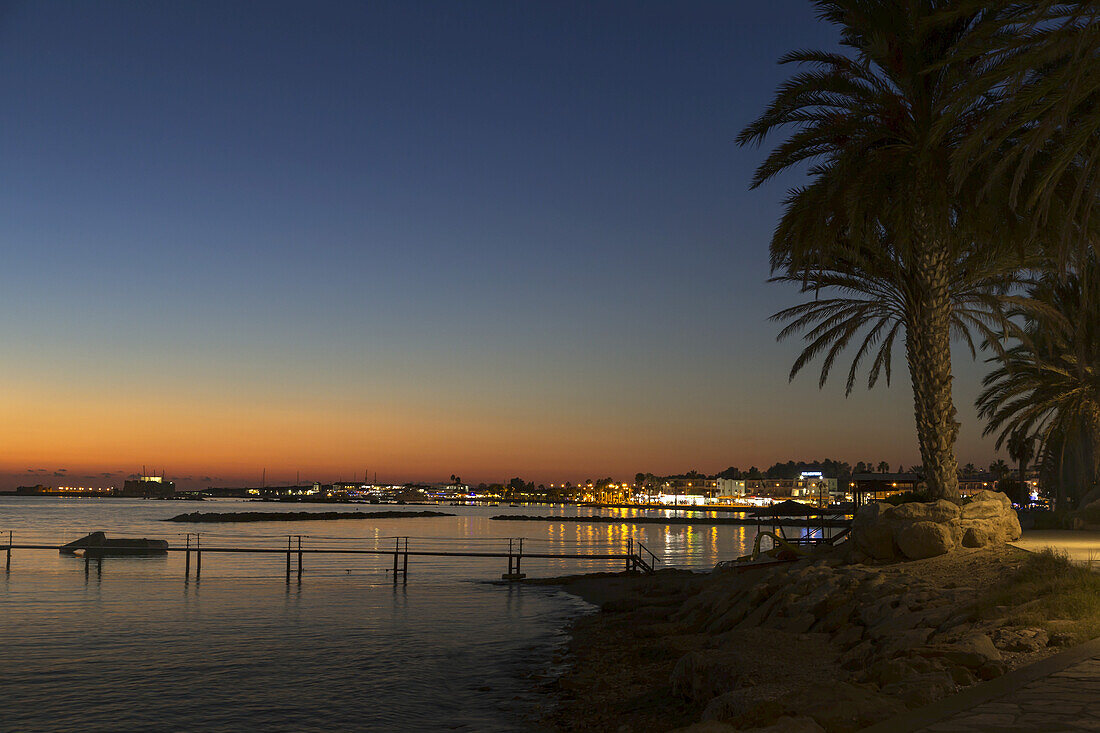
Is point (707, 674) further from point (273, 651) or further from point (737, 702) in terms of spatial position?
point (273, 651)

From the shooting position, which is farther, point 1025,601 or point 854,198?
point 854,198

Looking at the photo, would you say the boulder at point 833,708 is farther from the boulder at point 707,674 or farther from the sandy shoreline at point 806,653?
the boulder at point 707,674

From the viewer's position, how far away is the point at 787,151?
66.5 feet

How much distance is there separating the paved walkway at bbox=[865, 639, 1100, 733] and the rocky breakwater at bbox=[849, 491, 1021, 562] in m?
9.25

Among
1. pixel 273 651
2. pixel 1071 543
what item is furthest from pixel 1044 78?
pixel 273 651

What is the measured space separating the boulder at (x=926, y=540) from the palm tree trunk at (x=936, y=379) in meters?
2.43

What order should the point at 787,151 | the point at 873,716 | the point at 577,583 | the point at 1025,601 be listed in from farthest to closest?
the point at 577,583
the point at 787,151
the point at 1025,601
the point at 873,716

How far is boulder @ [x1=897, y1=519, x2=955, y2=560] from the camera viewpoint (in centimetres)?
1716

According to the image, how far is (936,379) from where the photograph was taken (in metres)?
19.5

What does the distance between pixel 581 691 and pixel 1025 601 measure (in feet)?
27.5

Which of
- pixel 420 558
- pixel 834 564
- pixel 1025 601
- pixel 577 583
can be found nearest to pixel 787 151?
pixel 834 564

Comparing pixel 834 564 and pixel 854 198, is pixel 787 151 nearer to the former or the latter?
pixel 854 198

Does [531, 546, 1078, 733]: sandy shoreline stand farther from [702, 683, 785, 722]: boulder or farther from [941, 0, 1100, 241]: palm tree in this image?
[941, 0, 1100, 241]: palm tree

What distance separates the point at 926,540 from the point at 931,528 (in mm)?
268
